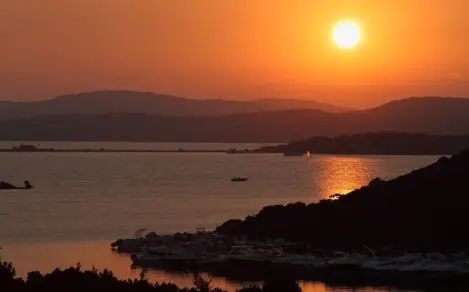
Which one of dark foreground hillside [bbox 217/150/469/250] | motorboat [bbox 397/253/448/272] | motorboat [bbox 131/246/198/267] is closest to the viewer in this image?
motorboat [bbox 397/253/448/272]

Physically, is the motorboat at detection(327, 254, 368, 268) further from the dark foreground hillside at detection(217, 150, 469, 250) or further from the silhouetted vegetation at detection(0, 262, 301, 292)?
the silhouetted vegetation at detection(0, 262, 301, 292)

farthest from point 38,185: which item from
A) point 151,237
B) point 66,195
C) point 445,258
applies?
point 445,258

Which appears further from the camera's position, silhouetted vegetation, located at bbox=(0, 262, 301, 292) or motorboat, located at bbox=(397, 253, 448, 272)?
motorboat, located at bbox=(397, 253, 448, 272)

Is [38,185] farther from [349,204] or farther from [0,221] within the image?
[349,204]

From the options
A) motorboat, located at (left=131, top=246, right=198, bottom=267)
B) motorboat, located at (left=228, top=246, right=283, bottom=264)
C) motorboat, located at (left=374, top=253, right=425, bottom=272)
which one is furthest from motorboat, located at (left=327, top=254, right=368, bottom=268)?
motorboat, located at (left=131, top=246, right=198, bottom=267)

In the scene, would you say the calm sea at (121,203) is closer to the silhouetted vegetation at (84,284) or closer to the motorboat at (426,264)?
the motorboat at (426,264)

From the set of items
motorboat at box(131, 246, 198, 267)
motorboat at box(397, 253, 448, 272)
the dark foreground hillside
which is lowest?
motorboat at box(397, 253, 448, 272)

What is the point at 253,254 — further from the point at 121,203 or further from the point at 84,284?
the point at 121,203
